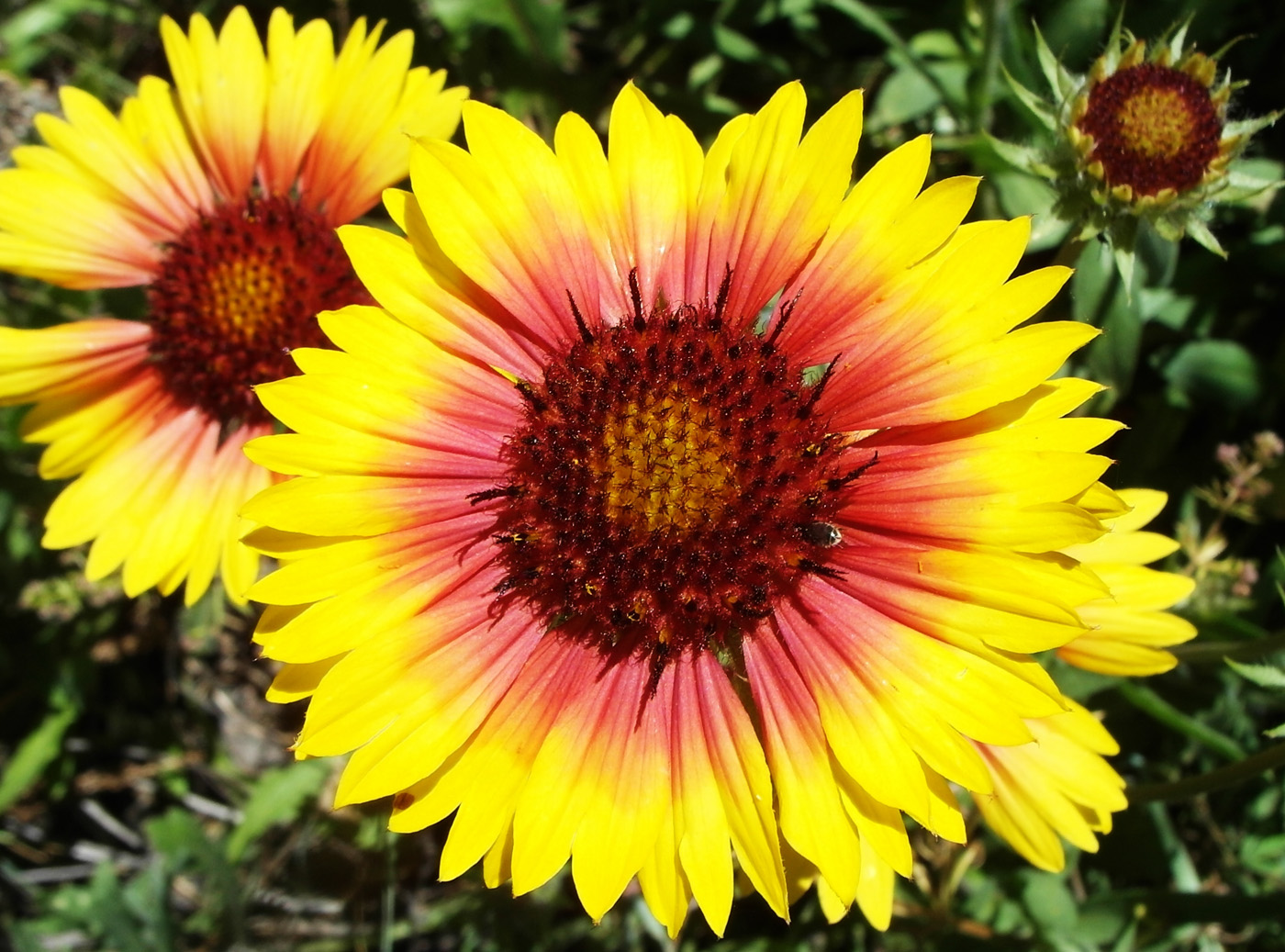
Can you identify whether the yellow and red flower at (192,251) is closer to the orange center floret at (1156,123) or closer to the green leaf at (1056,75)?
the green leaf at (1056,75)

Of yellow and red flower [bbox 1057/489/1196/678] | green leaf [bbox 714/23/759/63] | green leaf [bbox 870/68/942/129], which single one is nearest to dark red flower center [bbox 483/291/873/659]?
yellow and red flower [bbox 1057/489/1196/678]

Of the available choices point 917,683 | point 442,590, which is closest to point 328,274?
point 442,590

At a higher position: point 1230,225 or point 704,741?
point 1230,225

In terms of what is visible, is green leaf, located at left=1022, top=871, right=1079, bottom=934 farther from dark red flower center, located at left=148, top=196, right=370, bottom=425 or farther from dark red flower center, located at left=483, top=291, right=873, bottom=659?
dark red flower center, located at left=148, top=196, right=370, bottom=425

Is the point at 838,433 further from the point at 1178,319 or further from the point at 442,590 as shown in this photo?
the point at 1178,319

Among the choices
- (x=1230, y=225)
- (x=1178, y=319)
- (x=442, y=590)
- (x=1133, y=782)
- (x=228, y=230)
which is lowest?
(x=1133, y=782)

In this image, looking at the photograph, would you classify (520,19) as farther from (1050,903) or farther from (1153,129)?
(1050,903)

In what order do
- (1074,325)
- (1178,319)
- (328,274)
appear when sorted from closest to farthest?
1. (1074,325)
2. (328,274)
3. (1178,319)
